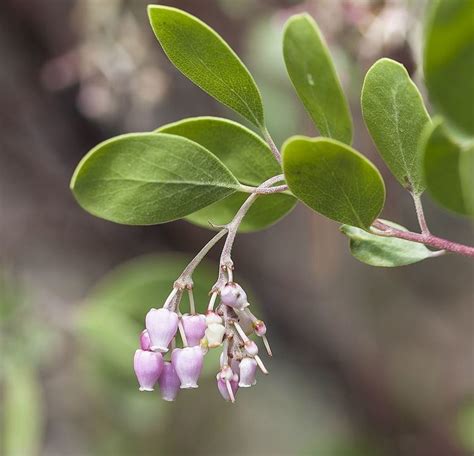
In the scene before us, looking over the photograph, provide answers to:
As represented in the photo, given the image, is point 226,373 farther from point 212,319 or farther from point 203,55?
point 203,55

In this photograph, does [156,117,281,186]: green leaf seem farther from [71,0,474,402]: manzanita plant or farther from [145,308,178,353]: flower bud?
[145,308,178,353]: flower bud

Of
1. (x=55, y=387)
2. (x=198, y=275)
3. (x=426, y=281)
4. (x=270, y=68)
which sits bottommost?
(x=55, y=387)

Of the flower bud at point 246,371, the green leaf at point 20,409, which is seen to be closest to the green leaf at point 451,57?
the flower bud at point 246,371

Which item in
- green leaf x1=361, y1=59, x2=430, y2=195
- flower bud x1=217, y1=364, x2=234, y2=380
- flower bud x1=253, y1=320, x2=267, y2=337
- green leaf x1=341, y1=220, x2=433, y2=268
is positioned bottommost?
flower bud x1=217, y1=364, x2=234, y2=380

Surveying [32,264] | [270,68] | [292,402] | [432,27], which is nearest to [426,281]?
[292,402]

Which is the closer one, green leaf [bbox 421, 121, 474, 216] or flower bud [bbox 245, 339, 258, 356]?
green leaf [bbox 421, 121, 474, 216]

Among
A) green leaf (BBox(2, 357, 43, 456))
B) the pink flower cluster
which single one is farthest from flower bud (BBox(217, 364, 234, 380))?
green leaf (BBox(2, 357, 43, 456))

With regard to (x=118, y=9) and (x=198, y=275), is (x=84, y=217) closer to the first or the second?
(x=118, y=9)
